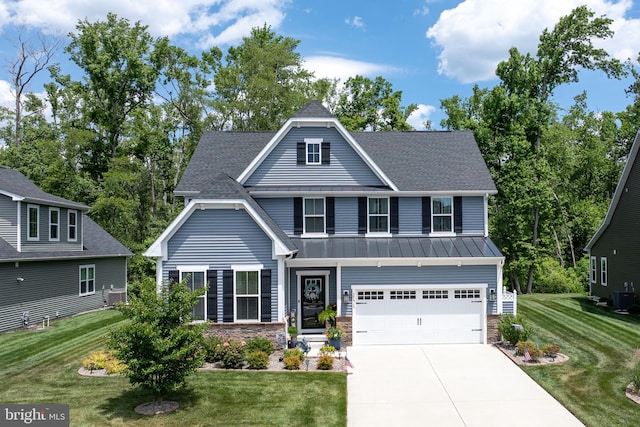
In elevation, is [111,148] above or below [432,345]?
above

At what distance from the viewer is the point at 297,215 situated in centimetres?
2012

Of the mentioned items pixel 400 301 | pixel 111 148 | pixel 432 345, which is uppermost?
pixel 111 148

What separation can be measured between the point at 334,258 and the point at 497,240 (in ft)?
67.3

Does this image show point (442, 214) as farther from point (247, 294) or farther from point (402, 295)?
point (247, 294)

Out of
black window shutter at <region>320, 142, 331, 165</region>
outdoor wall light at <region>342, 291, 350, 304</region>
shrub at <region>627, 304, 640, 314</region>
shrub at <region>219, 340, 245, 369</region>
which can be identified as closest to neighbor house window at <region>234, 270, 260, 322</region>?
shrub at <region>219, 340, 245, 369</region>

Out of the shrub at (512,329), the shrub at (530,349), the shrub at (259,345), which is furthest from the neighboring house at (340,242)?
the shrub at (530,349)

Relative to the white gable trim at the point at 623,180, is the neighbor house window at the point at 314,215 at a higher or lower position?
lower

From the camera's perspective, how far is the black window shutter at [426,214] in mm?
20277

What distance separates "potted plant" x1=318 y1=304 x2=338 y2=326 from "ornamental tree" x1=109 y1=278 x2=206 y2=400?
280 inches

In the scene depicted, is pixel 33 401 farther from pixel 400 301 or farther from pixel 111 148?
pixel 111 148

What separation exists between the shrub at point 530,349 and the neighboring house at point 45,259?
19.4 metres

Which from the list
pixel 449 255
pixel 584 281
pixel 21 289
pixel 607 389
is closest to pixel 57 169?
pixel 21 289

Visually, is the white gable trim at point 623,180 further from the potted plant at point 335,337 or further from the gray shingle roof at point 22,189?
the gray shingle roof at point 22,189

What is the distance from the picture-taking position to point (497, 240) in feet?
115
